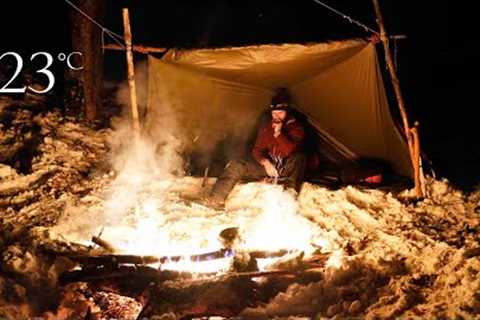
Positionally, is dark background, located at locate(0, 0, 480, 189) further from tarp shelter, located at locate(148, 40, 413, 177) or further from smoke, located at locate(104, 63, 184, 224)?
smoke, located at locate(104, 63, 184, 224)

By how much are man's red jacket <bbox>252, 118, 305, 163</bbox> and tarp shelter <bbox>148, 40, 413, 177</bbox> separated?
570mm

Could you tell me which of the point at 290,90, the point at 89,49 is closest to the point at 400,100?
the point at 290,90

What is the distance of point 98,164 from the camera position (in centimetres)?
565

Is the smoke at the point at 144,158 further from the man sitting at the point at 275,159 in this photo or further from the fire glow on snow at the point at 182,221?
the man sitting at the point at 275,159

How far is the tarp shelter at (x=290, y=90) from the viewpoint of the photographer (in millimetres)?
4973

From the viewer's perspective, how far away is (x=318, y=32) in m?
11.0

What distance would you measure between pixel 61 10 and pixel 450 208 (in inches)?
331

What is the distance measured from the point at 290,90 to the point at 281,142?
2.96 ft

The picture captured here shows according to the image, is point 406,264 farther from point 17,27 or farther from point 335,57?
point 17,27

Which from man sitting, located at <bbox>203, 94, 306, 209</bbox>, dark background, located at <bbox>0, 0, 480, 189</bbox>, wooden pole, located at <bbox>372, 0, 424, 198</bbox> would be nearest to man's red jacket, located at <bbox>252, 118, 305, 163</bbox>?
man sitting, located at <bbox>203, 94, 306, 209</bbox>

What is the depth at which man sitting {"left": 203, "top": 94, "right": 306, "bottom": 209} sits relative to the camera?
16.9 feet

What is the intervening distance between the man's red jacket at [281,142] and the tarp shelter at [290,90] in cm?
57

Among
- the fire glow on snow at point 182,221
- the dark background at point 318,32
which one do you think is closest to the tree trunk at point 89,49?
the fire glow on snow at point 182,221

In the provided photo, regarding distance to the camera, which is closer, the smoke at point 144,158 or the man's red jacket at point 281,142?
the smoke at point 144,158
